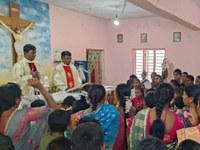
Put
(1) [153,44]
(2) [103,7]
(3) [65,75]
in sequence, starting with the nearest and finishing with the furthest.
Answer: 1. (3) [65,75]
2. (2) [103,7]
3. (1) [153,44]

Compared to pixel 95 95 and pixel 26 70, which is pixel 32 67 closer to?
pixel 26 70

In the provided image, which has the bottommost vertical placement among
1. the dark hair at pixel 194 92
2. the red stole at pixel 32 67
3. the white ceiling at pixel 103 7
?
the dark hair at pixel 194 92

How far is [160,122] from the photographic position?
2100 millimetres

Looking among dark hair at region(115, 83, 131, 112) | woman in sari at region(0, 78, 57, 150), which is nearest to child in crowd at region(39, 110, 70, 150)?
woman in sari at region(0, 78, 57, 150)

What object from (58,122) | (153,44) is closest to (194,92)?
(58,122)

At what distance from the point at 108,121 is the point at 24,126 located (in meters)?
0.68

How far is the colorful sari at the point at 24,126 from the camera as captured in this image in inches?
78.9

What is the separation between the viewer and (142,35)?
8.69 meters

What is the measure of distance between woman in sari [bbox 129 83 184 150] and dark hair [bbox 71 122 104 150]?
29.6 inches

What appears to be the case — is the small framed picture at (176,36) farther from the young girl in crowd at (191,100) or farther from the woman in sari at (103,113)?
the woman in sari at (103,113)

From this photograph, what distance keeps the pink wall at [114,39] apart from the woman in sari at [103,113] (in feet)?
15.5

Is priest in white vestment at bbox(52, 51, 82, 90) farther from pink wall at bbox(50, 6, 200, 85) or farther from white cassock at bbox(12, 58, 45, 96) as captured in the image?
pink wall at bbox(50, 6, 200, 85)

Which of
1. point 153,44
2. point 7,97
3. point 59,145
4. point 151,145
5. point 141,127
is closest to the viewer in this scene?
point 151,145

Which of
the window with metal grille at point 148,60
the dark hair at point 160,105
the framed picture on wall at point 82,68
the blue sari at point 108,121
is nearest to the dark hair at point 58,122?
the blue sari at point 108,121
